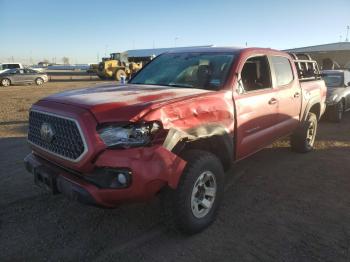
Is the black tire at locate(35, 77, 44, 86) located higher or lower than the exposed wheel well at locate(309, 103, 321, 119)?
lower

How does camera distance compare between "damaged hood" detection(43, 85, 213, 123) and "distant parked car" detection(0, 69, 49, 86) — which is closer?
"damaged hood" detection(43, 85, 213, 123)

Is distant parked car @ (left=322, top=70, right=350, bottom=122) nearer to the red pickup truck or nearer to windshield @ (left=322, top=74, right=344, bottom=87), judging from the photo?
windshield @ (left=322, top=74, right=344, bottom=87)

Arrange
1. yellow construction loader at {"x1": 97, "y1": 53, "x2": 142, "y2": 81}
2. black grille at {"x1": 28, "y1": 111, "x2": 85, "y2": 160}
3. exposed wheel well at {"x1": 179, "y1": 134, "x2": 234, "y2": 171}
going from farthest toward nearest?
yellow construction loader at {"x1": 97, "y1": 53, "x2": 142, "y2": 81}, exposed wheel well at {"x1": 179, "y1": 134, "x2": 234, "y2": 171}, black grille at {"x1": 28, "y1": 111, "x2": 85, "y2": 160}

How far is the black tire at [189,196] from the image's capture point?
313cm

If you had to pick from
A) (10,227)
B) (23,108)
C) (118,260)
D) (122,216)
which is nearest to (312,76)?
(122,216)

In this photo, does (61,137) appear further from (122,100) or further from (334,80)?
(334,80)

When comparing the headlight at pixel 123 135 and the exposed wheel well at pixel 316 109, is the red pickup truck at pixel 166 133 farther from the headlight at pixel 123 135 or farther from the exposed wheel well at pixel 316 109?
the exposed wheel well at pixel 316 109

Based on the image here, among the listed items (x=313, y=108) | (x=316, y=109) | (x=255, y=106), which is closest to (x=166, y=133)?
(x=255, y=106)

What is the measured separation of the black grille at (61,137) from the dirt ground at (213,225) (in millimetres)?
928

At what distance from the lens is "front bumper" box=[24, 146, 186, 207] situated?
9.14ft

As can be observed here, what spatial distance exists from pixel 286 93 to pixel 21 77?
2727cm

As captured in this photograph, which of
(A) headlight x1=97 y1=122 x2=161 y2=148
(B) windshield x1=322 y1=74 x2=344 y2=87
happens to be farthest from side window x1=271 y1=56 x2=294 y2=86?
(B) windshield x1=322 y1=74 x2=344 y2=87

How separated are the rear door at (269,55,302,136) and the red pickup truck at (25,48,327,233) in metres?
0.26

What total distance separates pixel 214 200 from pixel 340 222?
4.77ft
